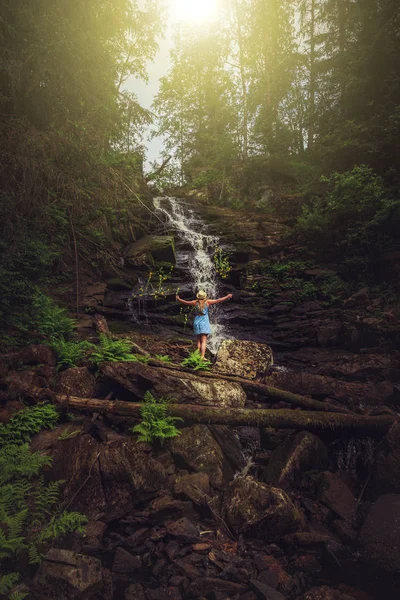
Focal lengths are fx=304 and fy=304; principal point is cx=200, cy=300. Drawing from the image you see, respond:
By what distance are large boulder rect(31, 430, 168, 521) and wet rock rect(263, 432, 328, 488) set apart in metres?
1.86

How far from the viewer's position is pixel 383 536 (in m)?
3.97

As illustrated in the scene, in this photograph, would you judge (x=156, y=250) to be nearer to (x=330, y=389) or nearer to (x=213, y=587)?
(x=330, y=389)

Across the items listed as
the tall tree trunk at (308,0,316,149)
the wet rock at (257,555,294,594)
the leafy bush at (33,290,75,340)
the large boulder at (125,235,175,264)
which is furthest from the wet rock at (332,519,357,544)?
the tall tree trunk at (308,0,316,149)

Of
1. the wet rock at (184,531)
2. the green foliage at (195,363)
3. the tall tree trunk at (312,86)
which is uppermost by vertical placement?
the tall tree trunk at (312,86)

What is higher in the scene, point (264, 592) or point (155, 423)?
point (155, 423)

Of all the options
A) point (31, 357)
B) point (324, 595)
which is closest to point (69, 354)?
point (31, 357)

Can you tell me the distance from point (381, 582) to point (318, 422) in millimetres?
2302

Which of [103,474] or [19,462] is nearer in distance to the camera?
[19,462]

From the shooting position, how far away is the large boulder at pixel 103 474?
14.1ft

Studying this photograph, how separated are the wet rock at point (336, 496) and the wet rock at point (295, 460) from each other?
1.01ft

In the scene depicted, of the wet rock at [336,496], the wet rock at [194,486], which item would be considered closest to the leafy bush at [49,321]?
the wet rock at [194,486]

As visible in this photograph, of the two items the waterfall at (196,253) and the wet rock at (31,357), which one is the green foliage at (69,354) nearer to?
the wet rock at (31,357)

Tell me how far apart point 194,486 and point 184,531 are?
2.34 ft

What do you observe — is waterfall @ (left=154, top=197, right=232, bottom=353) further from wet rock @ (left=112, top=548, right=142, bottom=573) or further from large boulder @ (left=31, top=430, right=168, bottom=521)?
wet rock @ (left=112, top=548, right=142, bottom=573)
